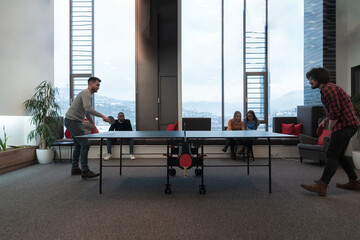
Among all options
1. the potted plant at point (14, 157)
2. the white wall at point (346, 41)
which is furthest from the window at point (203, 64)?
the potted plant at point (14, 157)

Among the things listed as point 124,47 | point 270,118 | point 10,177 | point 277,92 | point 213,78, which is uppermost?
point 124,47

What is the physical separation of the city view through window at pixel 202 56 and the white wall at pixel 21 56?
1.06 m

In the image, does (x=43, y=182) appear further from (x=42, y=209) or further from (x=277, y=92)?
(x=277, y=92)

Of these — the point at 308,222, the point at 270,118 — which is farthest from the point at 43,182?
the point at 270,118

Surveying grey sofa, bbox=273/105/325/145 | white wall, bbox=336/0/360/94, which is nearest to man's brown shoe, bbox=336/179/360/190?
grey sofa, bbox=273/105/325/145

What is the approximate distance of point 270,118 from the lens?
6.60 m

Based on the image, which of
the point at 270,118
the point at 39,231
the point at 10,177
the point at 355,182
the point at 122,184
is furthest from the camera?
the point at 270,118

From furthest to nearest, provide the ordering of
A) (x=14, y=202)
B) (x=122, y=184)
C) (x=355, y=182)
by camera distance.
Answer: (x=122, y=184) < (x=355, y=182) < (x=14, y=202)

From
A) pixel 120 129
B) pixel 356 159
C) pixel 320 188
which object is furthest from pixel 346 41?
pixel 120 129

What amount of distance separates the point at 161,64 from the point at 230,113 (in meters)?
2.39

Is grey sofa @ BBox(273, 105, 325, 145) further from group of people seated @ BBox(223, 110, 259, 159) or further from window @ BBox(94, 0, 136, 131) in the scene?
window @ BBox(94, 0, 136, 131)

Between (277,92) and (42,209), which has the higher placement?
(277,92)

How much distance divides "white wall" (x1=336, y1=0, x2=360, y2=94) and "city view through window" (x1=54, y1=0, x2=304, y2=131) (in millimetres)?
903

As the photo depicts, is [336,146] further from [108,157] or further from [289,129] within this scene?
[108,157]
